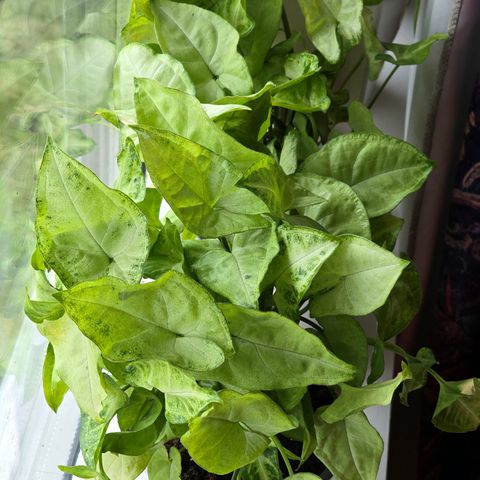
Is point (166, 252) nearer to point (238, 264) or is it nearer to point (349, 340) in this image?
point (238, 264)

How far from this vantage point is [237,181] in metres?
0.36

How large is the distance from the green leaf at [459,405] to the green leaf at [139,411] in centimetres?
25

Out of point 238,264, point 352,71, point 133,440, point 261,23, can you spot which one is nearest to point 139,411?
point 133,440

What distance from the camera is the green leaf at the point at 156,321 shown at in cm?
32

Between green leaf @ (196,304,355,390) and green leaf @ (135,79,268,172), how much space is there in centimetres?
10

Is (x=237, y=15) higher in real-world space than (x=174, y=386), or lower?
higher

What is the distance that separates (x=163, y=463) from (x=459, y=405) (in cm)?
26

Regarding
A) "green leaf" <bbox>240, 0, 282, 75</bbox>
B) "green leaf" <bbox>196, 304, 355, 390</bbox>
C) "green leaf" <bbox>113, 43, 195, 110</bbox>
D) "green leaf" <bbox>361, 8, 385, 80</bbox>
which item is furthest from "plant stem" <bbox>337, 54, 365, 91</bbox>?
"green leaf" <bbox>196, 304, 355, 390</bbox>

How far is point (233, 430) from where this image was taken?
38 centimetres

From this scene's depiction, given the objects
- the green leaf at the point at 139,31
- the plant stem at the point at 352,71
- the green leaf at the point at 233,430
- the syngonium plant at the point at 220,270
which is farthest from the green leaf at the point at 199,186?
the plant stem at the point at 352,71

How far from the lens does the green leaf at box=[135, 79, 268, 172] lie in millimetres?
377

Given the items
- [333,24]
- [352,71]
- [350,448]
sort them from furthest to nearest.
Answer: [352,71] → [333,24] → [350,448]

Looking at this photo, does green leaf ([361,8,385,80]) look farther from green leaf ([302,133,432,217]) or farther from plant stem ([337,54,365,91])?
green leaf ([302,133,432,217])

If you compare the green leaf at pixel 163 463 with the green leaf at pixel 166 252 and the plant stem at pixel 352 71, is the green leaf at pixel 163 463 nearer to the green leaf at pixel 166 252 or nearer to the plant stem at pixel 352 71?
the green leaf at pixel 166 252
